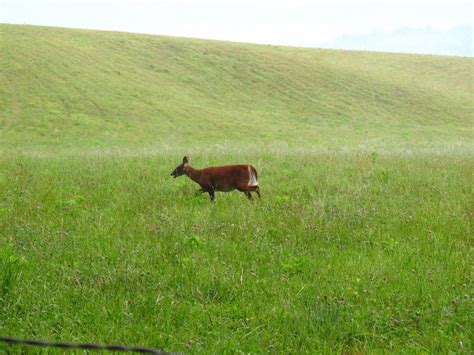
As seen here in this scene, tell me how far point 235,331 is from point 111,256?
2.32 meters

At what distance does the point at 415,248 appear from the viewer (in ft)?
22.8

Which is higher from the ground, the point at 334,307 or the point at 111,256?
the point at 334,307

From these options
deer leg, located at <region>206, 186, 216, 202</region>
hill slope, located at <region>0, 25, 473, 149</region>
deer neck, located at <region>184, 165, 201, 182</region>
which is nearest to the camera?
deer leg, located at <region>206, 186, 216, 202</region>

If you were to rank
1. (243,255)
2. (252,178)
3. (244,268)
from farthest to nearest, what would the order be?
(252,178) < (243,255) < (244,268)

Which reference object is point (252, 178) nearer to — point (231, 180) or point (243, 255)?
point (231, 180)

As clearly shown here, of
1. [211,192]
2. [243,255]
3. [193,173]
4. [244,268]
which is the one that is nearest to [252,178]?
[211,192]

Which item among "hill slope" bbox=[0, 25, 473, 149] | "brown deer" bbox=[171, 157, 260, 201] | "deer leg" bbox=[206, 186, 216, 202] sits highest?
"brown deer" bbox=[171, 157, 260, 201]

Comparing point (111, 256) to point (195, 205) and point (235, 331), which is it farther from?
point (195, 205)

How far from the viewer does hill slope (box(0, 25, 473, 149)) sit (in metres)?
35.6

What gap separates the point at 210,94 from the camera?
159 feet

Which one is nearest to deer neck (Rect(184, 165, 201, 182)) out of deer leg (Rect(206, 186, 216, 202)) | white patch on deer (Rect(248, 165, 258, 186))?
deer leg (Rect(206, 186, 216, 202))

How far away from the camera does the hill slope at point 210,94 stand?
1400 inches

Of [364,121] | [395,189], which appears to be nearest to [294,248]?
[395,189]

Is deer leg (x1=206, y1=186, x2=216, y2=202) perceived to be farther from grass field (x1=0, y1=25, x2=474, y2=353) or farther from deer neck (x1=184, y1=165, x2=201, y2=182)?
deer neck (x1=184, y1=165, x2=201, y2=182)
